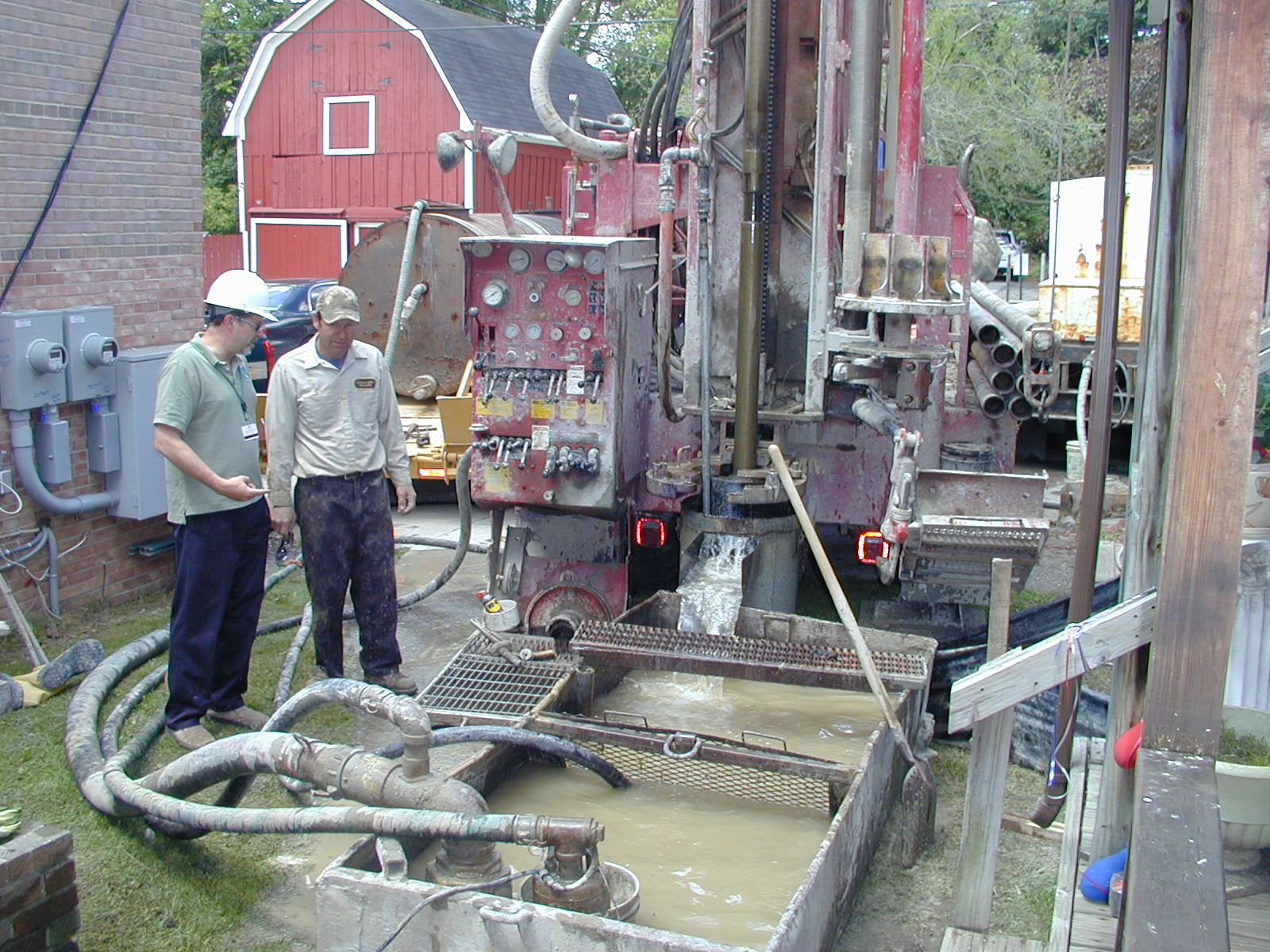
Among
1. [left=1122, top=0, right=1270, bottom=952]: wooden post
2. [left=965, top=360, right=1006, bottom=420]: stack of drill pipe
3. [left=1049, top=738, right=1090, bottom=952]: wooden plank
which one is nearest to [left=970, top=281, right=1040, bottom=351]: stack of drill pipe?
[left=965, top=360, right=1006, bottom=420]: stack of drill pipe

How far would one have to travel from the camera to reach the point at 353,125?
22578 mm

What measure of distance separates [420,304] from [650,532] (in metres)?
4.03

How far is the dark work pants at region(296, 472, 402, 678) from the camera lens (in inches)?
206

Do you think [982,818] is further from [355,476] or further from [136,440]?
[136,440]

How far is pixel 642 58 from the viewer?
29219 millimetres

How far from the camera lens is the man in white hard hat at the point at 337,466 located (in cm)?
513

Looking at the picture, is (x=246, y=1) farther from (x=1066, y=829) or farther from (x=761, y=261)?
(x=1066, y=829)

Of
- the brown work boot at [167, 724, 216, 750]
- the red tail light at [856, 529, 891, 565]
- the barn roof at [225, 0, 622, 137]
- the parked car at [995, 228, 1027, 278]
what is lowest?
the brown work boot at [167, 724, 216, 750]

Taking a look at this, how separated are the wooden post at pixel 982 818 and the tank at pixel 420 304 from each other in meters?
6.70

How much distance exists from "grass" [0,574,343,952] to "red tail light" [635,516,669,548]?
5.24 feet

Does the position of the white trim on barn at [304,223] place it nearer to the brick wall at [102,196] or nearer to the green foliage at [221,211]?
the green foliage at [221,211]

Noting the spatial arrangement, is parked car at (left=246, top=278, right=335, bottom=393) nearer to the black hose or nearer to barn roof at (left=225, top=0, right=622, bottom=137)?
barn roof at (left=225, top=0, right=622, bottom=137)

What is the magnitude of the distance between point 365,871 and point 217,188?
1038 inches

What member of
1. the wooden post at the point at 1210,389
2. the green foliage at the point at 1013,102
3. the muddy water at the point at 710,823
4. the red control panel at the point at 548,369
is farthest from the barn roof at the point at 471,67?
the wooden post at the point at 1210,389
